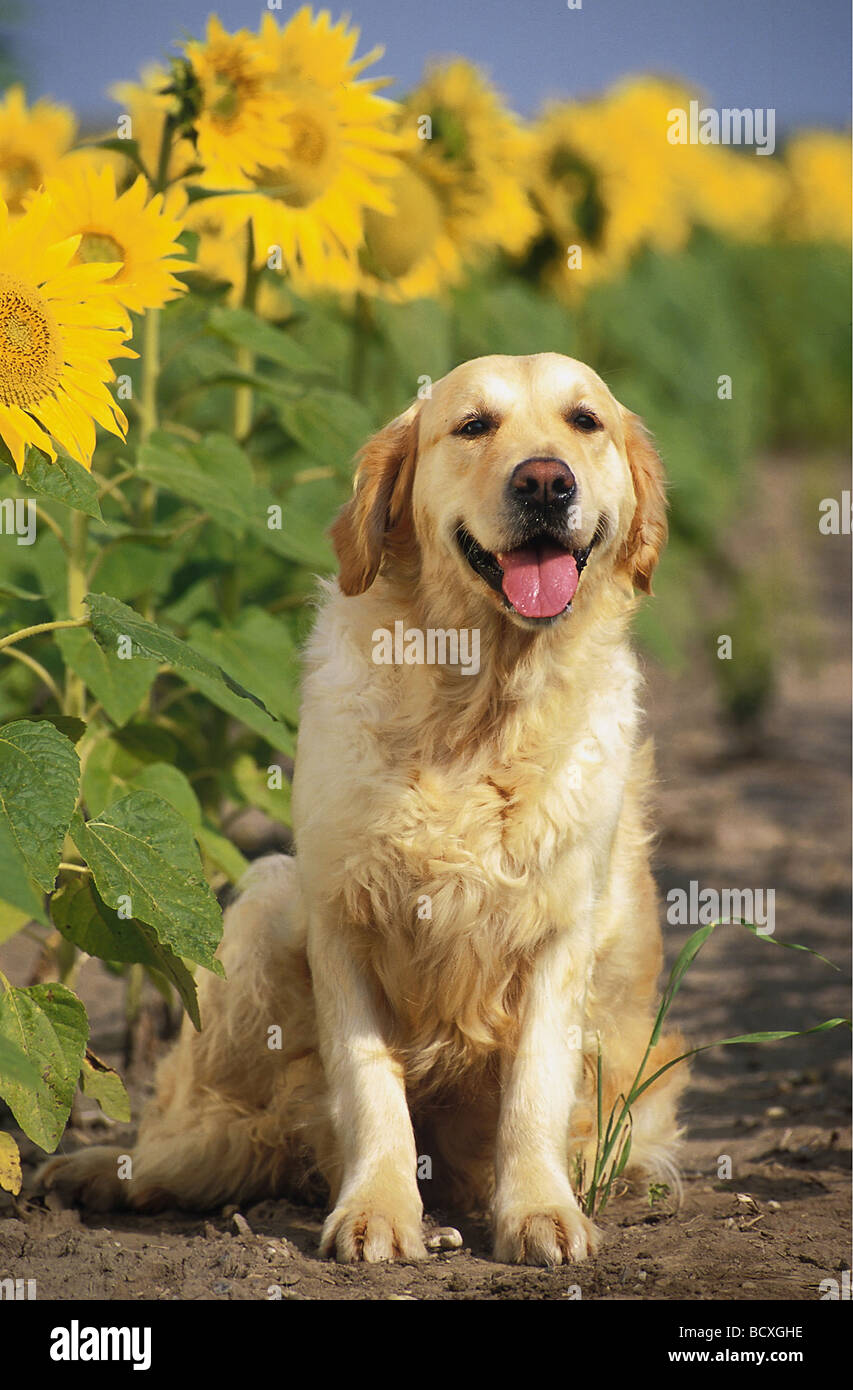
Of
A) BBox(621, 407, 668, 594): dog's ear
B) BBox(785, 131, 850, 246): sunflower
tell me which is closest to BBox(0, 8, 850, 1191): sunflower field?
BBox(621, 407, 668, 594): dog's ear

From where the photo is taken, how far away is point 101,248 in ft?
9.96

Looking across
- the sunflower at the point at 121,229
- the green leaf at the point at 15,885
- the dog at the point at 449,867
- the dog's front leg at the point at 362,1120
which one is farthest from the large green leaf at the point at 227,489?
the green leaf at the point at 15,885

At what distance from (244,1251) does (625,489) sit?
66.3 inches

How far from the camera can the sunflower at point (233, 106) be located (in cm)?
355

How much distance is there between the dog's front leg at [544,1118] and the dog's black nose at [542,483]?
85cm

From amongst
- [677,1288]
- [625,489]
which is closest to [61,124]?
[625,489]

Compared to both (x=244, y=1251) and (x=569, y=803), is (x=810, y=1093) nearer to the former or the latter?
(x=569, y=803)

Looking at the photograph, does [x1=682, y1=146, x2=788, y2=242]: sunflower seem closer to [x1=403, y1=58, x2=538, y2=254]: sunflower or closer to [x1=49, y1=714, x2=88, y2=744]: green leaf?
[x1=403, y1=58, x2=538, y2=254]: sunflower

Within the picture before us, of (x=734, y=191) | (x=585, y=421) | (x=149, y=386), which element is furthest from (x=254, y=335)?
(x=734, y=191)

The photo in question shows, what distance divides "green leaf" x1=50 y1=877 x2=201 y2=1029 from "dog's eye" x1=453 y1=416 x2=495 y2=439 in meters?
1.14

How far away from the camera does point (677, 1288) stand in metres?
2.68

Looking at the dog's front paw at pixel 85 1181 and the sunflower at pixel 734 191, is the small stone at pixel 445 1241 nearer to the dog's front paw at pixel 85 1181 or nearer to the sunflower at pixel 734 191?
the dog's front paw at pixel 85 1181

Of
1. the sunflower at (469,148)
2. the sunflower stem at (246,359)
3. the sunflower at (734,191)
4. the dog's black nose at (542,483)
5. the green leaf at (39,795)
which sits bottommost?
the green leaf at (39,795)

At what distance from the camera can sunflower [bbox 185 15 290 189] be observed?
355 centimetres
